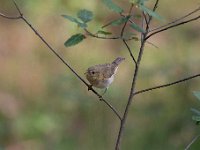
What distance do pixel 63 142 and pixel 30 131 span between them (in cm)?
29

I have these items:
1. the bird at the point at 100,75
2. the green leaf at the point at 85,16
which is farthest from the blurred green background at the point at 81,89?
the green leaf at the point at 85,16

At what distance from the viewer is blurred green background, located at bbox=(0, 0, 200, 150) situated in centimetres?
355

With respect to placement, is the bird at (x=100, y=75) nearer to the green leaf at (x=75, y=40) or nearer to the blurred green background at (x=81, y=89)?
the green leaf at (x=75, y=40)

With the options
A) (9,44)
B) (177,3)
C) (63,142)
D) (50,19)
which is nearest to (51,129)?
(63,142)

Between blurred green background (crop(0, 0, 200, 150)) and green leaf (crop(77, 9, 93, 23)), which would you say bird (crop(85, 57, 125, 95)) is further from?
blurred green background (crop(0, 0, 200, 150))

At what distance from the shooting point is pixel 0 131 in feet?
13.4

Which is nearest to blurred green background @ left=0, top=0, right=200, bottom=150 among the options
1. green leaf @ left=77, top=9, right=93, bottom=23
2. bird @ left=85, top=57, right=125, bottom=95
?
bird @ left=85, top=57, right=125, bottom=95

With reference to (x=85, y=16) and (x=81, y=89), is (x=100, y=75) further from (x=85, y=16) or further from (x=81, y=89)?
(x=81, y=89)

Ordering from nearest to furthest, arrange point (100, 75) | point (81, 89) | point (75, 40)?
point (75, 40) → point (100, 75) → point (81, 89)

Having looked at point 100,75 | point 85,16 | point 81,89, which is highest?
point 81,89

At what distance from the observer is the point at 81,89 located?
164 inches

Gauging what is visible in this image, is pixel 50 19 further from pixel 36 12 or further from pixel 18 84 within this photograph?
pixel 18 84

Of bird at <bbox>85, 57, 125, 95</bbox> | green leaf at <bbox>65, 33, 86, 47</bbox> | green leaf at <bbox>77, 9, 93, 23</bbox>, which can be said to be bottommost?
bird at <bbox>85, 57, 125, 95</bbox>

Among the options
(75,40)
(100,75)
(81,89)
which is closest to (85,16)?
(75,40)
